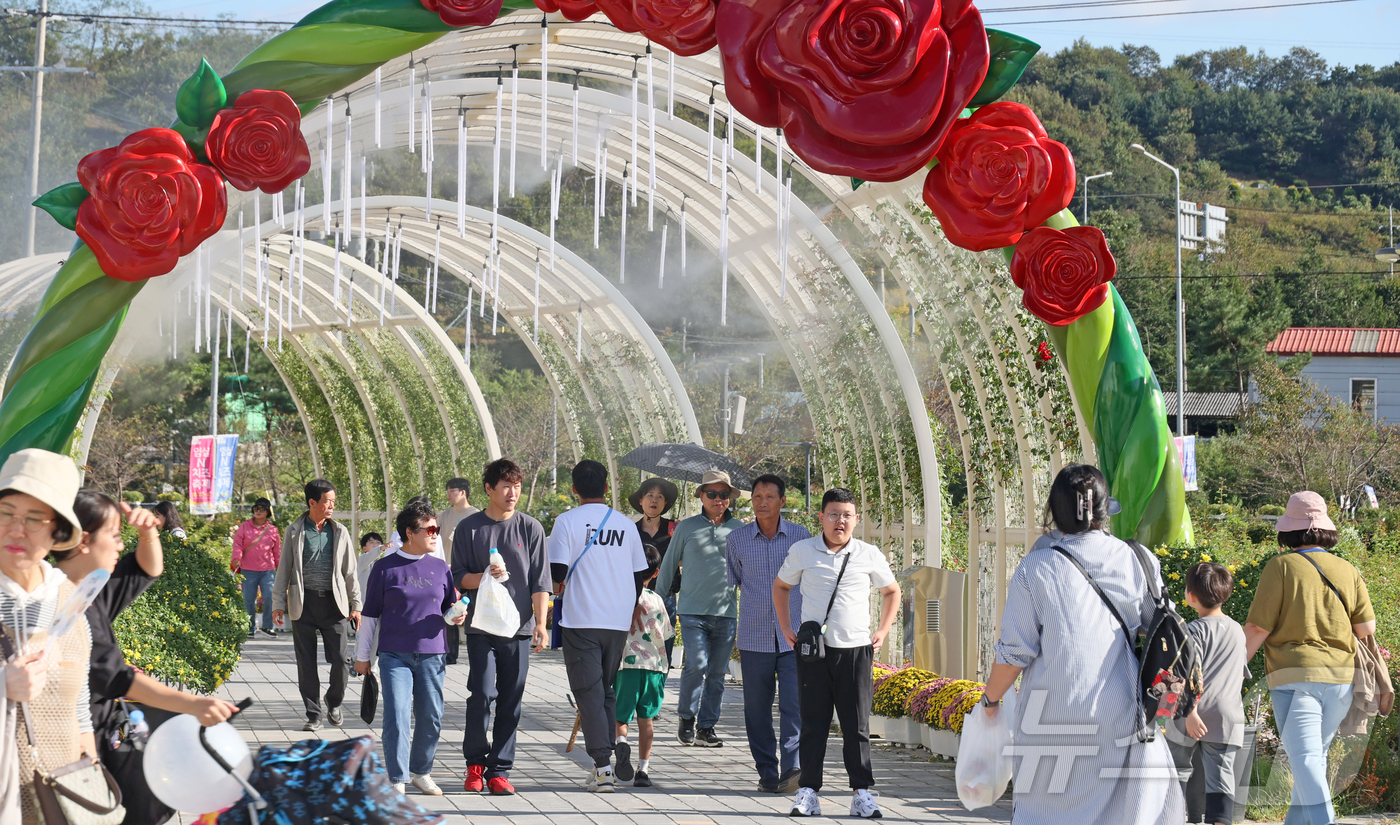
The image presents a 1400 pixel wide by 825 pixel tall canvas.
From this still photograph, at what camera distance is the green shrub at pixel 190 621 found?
8.52 meters

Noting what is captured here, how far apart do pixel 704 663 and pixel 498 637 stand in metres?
2.09

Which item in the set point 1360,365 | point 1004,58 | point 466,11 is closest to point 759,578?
point 1004,58

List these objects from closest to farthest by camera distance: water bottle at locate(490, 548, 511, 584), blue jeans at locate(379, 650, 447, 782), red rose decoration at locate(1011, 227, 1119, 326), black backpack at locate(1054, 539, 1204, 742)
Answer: black backpack at locate(1054, 539, 1204, 742), red rose decoration at locate(1011, 227, 1119, 326), blue jeans at locate(379, 650, 447, 782), water bottle at locate(490, 548, 511, 584)

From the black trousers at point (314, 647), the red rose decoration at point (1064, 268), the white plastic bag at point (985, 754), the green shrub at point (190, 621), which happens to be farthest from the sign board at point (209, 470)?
the white plastic bag at point (985, 754)

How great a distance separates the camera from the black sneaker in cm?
753

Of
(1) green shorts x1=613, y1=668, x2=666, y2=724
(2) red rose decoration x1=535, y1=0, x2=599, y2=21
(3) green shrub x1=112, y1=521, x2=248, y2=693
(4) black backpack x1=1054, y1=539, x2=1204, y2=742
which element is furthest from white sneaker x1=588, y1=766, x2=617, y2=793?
A: (2) red rose decoration x1=535, y1=0, x2=599, y2=21

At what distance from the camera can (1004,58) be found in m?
6.35

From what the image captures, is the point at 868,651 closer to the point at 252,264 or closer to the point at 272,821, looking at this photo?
the point at 272,821

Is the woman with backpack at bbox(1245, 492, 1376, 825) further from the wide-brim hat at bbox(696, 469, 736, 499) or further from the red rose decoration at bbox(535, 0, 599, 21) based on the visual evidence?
the red rose decoration at bbox(535, 0, 599, 21)

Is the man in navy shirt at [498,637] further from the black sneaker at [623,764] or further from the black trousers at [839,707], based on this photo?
the black trousers at [839,707]

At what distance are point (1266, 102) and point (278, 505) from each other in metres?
79.8

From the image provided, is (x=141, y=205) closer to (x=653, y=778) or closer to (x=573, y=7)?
(x=573, y=7)

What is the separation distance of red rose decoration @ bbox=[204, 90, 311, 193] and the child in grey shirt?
15.2 ft

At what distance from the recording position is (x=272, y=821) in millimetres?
3252
